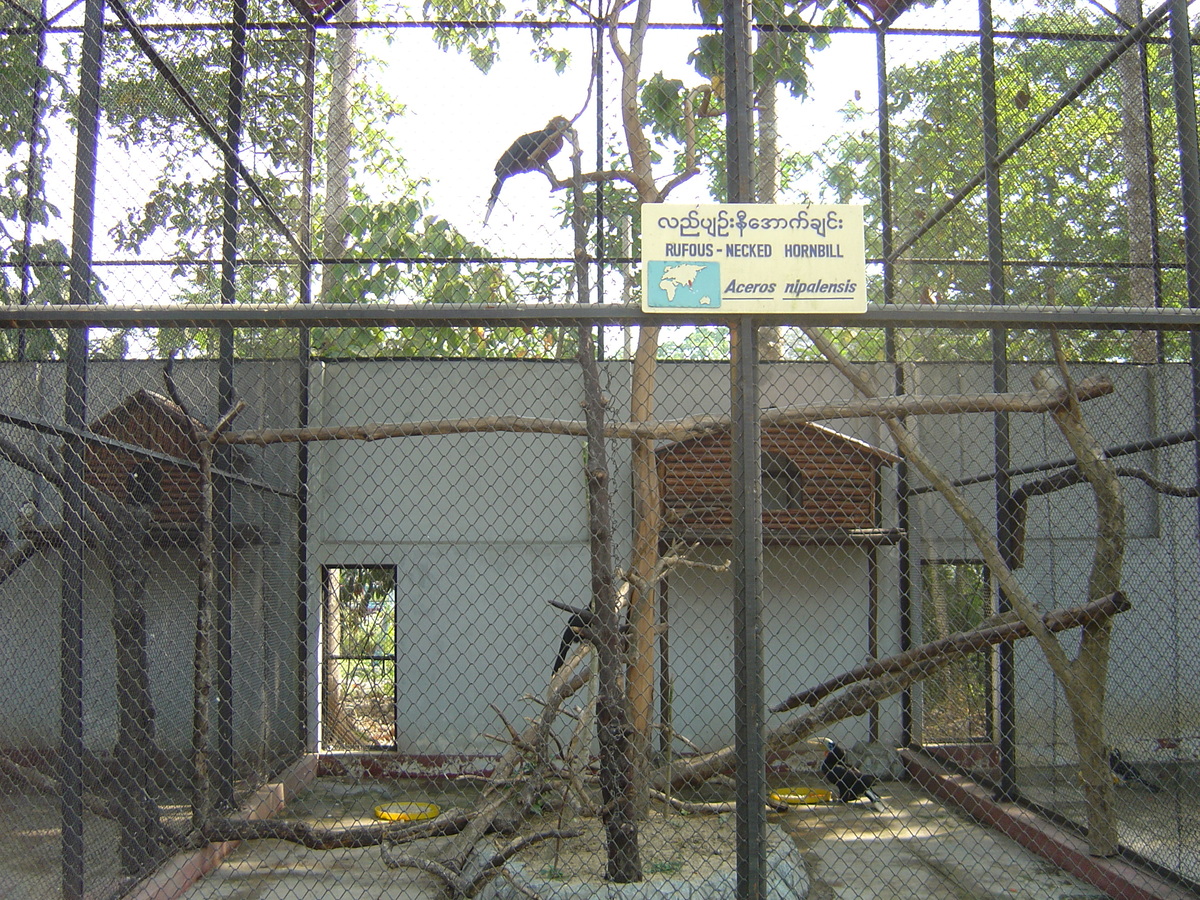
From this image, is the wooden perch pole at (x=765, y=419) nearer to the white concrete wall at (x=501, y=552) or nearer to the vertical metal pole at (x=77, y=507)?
the vertical metal pole at (x=77, y=507)

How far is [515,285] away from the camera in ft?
21.2

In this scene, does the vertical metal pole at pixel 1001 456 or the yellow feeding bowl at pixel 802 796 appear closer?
the vertical metal pole at pixel 1001 456

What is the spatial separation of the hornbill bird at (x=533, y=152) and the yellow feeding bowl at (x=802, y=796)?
4047 mm

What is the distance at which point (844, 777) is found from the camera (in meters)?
5.72

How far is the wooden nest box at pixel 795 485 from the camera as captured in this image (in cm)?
601

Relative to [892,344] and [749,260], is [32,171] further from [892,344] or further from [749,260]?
[892,344]

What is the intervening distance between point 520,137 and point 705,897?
384cm

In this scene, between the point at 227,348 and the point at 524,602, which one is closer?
the point at 227,348

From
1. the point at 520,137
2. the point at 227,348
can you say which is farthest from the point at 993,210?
the point at 227,348

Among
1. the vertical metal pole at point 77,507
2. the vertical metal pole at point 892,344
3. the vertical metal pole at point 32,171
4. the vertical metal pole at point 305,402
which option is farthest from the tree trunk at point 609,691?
the vertical metal pole at point 32,171

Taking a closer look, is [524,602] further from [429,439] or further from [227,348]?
[227,348]

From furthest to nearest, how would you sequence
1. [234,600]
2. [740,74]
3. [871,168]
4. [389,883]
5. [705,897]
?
[871,168], [234,600], [389,883], [705,897], [740,74]

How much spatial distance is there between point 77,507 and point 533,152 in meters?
2.85

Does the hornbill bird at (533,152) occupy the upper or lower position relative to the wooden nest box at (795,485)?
upper
